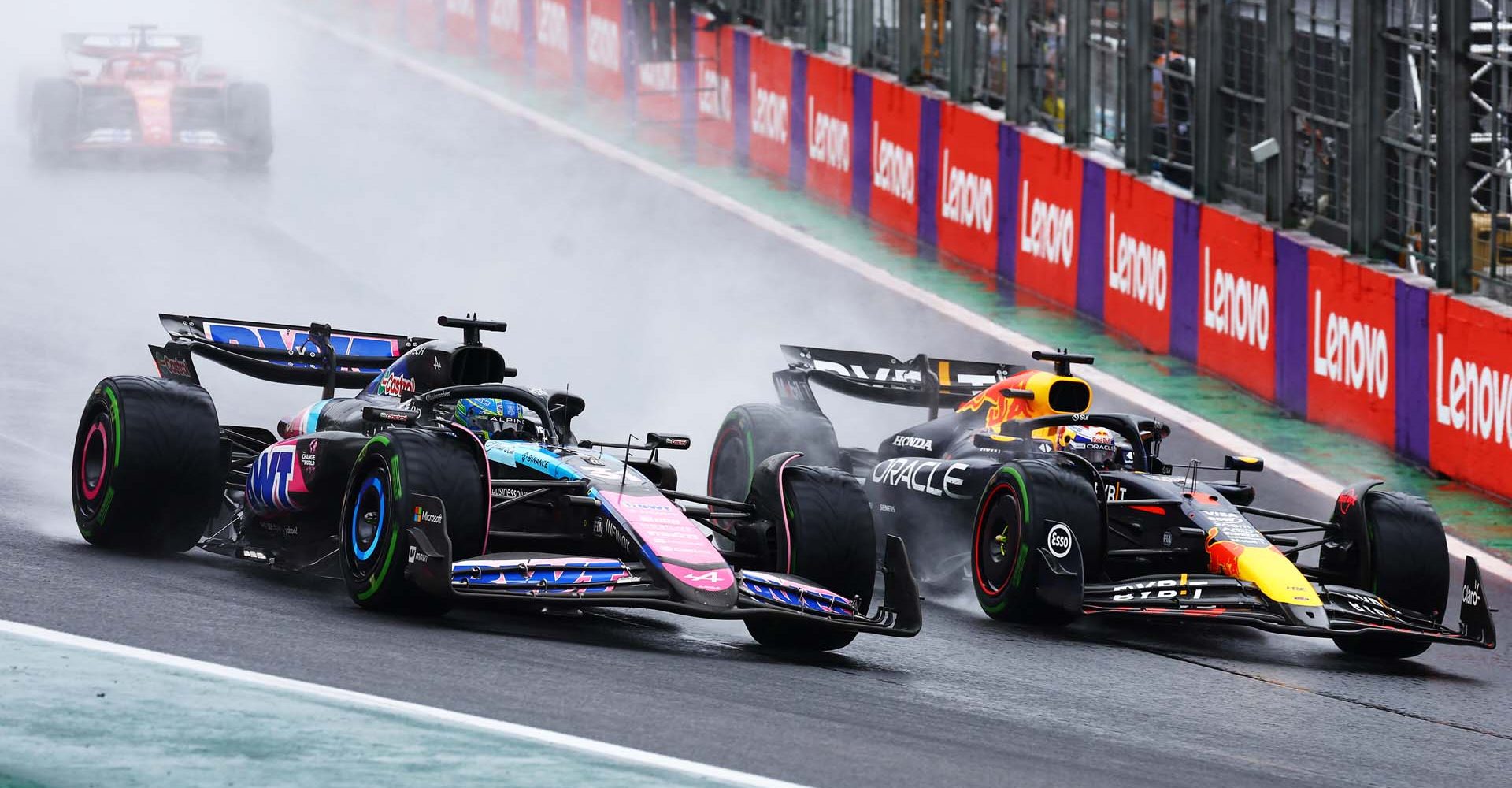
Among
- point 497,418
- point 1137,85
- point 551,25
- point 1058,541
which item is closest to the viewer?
point 1058,541

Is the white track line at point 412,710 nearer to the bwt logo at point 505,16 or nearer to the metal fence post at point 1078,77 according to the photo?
the metal fence post at point 1078,77

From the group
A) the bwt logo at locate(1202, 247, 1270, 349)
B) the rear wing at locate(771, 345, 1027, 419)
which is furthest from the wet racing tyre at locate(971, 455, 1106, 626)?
the bwt logo at locate(1202, 247, 1270, 349)

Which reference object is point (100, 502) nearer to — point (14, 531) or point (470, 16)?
point (14, 531)

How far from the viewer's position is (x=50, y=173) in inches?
990

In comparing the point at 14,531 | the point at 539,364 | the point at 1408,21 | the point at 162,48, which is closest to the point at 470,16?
the point at 162,48

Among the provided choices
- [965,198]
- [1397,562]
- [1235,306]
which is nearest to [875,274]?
[965,198]

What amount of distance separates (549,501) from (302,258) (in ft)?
41.4

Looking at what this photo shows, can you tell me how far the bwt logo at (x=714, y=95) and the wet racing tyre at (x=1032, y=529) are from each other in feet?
57.1

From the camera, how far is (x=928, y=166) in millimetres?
23312

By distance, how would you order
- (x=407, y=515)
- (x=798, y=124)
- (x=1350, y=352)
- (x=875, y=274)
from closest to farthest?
(x=407, y=515) → (x=1350, y=352) → (x=875, y=274) → (x=798, y=124)

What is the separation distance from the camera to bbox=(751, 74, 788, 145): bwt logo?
87.6ft

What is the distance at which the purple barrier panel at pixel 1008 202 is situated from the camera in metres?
21.6

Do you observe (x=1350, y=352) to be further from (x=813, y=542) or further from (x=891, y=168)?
(x=891, y=168)

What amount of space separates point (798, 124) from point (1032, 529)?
15880 millimetres
